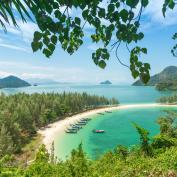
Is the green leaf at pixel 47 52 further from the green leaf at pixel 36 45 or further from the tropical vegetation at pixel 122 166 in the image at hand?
the tropical vegetation at pixel 122 166

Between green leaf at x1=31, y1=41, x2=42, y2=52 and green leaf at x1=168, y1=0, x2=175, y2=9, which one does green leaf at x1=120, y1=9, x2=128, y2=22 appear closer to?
green leaf at x1=168, y1=0, x2=175, y2=9

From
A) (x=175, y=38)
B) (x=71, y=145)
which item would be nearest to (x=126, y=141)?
(x=71, y=145)

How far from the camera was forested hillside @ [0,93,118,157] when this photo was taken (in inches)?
2068

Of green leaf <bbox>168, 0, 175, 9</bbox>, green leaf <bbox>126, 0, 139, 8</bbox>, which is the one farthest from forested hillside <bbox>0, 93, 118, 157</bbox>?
green leaf <bbox>126, 0, 139, 8</bbox>

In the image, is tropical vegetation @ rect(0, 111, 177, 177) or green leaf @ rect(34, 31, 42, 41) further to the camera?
tropical vegetation @ rect(0, 111, 177, 177)

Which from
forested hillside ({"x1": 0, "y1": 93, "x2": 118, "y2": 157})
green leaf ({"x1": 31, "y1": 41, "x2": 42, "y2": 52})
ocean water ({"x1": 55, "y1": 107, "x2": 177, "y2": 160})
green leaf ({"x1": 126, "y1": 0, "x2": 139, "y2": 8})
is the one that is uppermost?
green leaf ({"x1": 126, "y1": 0, "x2": 139, "y2": 8})

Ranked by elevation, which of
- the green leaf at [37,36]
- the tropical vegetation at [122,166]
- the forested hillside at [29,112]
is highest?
the green leaf at [37,36]

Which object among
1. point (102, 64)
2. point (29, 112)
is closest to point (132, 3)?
point (102, 64)

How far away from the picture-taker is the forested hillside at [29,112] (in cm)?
5253

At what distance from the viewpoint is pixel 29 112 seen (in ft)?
230

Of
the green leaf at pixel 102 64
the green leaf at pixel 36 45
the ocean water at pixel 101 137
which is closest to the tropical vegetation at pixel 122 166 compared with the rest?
the green leaf at pixel 102 64

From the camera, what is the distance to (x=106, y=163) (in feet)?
64.0

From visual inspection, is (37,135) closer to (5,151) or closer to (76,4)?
(5,151)

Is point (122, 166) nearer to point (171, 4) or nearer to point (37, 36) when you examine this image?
point (171, 4)
